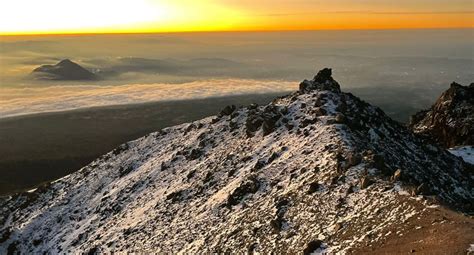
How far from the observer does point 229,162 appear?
149 feet

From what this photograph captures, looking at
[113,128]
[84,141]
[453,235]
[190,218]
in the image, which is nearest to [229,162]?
[190,218]

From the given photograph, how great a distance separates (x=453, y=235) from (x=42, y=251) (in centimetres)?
4311

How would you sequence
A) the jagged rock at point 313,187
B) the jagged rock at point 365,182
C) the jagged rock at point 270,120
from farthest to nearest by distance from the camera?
the jagged rock at point 270,120 < the jagged rock at point 313,187 < the jagged rock at point 365,182

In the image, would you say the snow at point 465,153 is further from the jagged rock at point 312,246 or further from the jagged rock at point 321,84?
the jagged rock at point 312,246

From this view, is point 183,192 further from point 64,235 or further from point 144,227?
point 64,235

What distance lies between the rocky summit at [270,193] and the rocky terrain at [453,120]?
1611 centimetres

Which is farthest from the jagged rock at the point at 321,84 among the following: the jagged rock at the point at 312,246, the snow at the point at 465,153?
the jagged rock at the point at 312,246

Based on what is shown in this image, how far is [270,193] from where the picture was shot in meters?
35.0

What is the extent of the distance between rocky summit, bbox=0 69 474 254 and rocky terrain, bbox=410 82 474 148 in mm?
16111

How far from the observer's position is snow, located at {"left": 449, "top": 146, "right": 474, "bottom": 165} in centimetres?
5262

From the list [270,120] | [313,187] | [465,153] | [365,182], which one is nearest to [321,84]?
[270,120]

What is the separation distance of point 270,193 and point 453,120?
4095 cm

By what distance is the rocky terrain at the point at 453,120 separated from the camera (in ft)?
202

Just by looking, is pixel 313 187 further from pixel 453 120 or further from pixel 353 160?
pixel 453 120
